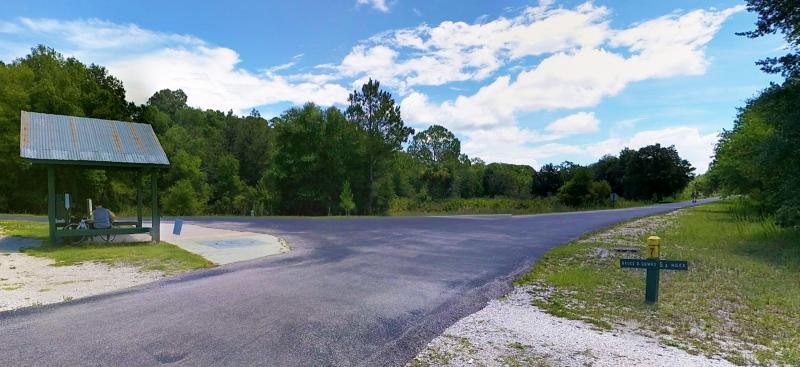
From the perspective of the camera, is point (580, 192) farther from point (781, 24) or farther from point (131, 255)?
point (131, 255)

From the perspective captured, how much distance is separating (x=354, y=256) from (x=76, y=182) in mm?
28709

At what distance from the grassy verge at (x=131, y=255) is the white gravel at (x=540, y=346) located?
5.71 meters

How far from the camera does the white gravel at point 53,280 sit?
5996 mm

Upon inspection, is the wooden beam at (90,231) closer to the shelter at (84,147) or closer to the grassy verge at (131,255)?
the shelter at (84,147)

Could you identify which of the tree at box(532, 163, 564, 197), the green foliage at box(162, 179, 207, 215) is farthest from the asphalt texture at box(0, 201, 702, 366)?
the tree at box(532, 163, 564, 197)

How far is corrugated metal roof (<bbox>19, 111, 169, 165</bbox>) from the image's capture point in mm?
10891

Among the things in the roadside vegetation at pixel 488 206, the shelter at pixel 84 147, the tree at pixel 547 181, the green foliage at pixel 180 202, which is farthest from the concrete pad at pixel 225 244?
the tree at pixel 547 181

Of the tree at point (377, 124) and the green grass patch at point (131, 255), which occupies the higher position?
the tree at point (377, 124)

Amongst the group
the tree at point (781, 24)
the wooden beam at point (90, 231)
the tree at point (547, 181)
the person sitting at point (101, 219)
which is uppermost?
the tree at point (781, 24)

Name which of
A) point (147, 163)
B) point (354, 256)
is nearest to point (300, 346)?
point (354, 256)

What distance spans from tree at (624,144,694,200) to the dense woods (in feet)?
0.42

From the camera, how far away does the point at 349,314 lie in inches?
205

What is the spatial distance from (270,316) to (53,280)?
180 inches

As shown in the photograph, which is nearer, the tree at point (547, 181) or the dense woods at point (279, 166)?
the dense woods at point (279, 166)
